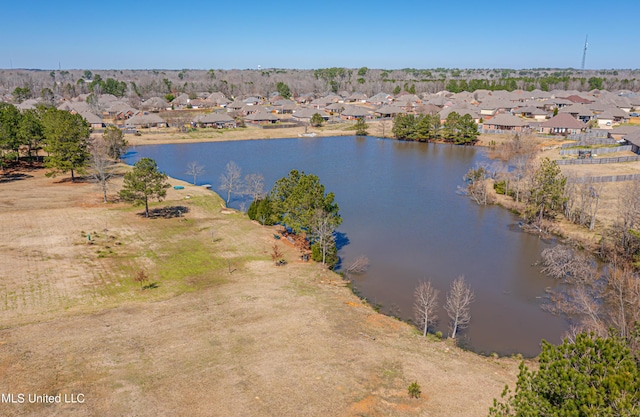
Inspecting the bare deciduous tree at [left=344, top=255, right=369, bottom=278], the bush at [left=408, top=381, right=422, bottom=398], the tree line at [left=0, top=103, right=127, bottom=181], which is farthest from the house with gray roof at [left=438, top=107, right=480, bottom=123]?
the bush at [left=408, top=381, right=422, bottom=398]

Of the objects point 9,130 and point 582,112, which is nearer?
point 9,130

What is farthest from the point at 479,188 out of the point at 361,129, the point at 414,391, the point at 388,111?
the point at 388,111

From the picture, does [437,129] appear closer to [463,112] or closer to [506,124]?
[506,124]

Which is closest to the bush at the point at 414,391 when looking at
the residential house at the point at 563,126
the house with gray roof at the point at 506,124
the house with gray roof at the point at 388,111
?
the house with gray roof at the point at 506,124

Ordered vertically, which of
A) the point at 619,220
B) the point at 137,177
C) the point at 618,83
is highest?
the point at 618,83

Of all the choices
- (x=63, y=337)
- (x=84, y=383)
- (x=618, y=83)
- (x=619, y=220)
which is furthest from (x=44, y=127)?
(x=618, y=83)

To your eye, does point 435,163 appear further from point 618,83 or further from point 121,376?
point 618,83

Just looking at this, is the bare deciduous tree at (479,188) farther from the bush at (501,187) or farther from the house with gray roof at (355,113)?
the house with gray roof at (355,113)
